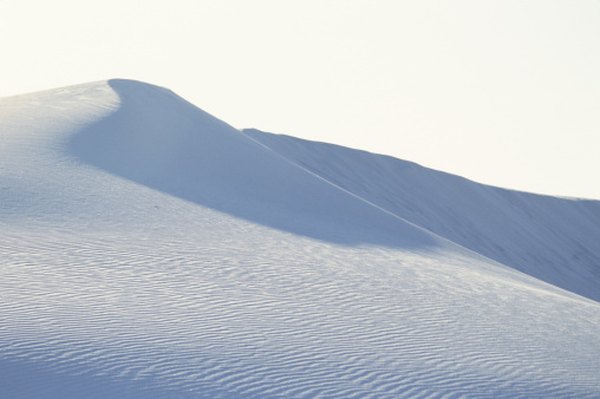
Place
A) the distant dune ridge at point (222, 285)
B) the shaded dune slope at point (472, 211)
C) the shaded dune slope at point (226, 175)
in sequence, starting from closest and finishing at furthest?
the distant dune ridge at point (222, 285) < the shaded dune slope at point (226, 175) < the shaded dune slope at point (472, 211)

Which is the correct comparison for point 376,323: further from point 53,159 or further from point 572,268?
point 572,268

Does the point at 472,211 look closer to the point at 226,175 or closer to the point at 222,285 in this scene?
the point at 226,175

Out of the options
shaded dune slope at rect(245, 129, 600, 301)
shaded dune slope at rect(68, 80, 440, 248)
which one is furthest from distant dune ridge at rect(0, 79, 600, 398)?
shaded dune slope at rect(245, 129, 600, 301)

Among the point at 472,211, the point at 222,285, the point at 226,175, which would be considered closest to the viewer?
the point at 222,285

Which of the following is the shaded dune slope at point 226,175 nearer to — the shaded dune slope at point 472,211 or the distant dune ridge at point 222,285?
the distant dune ridge at point 222,285

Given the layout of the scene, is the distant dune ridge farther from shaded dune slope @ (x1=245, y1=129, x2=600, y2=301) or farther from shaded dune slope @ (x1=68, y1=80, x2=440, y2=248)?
shaded dune slope @ (x1=245, y1=129, x2=600, y2=301)

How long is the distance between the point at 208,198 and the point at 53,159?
278cm

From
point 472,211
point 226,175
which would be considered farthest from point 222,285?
point 472,211

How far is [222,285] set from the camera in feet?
36.2

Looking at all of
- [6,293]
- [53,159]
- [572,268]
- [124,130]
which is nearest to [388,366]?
[6,293]

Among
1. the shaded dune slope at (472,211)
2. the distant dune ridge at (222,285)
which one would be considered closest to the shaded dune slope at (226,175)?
the distant dune ridge at (222,285)

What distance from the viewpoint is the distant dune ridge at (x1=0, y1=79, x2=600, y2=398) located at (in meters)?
7.93

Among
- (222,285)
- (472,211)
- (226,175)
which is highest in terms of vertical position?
(472,211)

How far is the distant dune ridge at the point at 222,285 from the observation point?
312 inches
